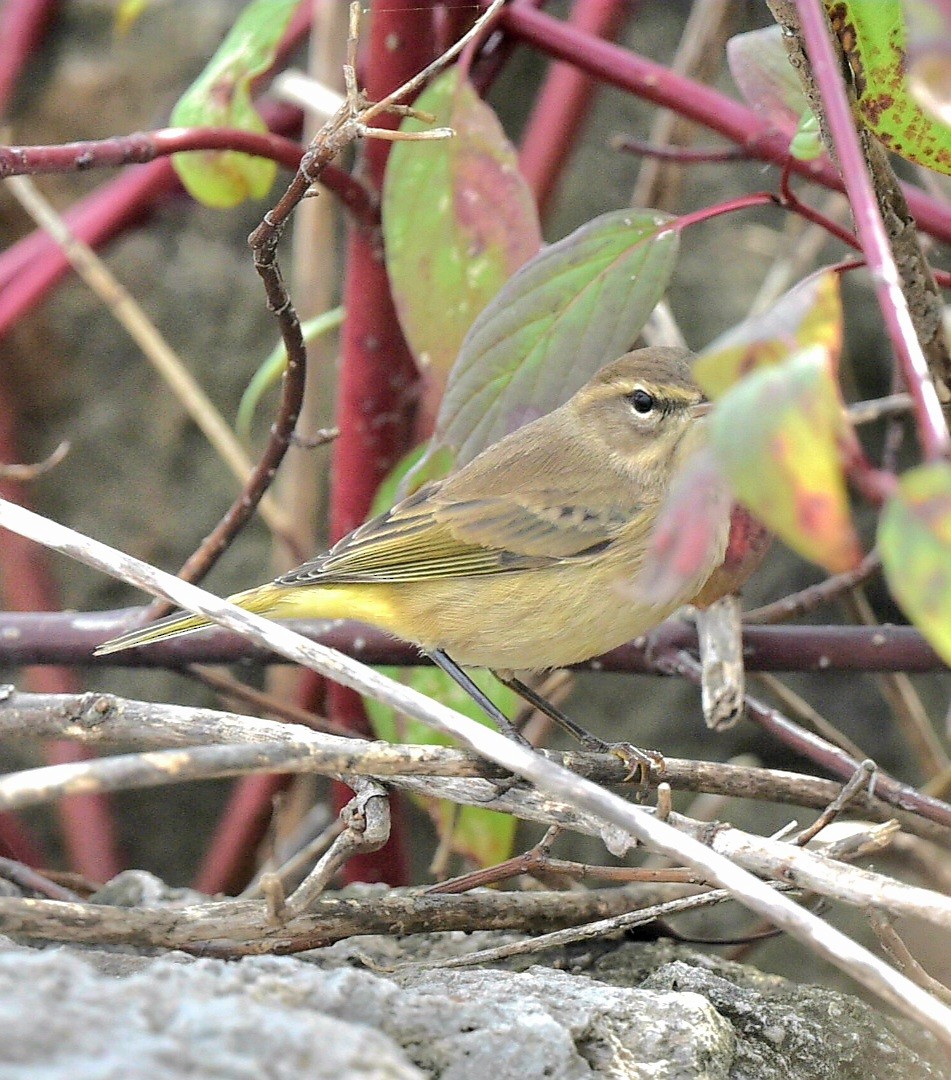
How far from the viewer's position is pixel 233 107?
8.41ft

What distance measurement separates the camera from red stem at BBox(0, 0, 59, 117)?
13.5ft

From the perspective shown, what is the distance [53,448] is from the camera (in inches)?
166

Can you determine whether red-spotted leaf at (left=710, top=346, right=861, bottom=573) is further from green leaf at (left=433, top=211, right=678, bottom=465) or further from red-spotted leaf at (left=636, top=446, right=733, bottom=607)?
green leaf at (left=433, top=211, right=678, bottom=465)

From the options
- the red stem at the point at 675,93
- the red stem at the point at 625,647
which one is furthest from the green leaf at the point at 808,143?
the red stem at the point at 625,647

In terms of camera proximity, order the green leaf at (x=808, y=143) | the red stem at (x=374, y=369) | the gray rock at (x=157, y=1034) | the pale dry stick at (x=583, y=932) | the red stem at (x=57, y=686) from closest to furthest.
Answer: the gray rock at (x=157, y=1034) < the pale dry stick at (x=583, y=932) < the green leaf at (x=808, y=143) < the red stem at (x=374, y=369) < the red stem at (x=57, y=686)

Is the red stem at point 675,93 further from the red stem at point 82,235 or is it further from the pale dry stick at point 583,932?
the pale dry stick at point 583,932

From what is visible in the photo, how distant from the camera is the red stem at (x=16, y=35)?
412cm

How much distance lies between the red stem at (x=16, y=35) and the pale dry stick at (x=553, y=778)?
272cm

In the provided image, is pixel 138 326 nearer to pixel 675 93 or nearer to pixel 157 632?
pixel 157 632

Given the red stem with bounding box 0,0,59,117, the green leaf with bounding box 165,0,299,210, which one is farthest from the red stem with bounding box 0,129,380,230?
the red stem with bounding box 0,0,59,117

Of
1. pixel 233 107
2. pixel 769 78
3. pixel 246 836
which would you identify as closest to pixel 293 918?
pixel 246 836

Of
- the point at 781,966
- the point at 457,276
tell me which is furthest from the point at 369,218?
the point at 781,966

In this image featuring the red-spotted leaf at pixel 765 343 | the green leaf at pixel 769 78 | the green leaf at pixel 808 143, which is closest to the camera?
the red-spotted leaf at pixel 765 343

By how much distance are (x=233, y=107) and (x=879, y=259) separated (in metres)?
Answer: 1.80
